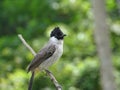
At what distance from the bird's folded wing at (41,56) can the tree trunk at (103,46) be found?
1.01 m

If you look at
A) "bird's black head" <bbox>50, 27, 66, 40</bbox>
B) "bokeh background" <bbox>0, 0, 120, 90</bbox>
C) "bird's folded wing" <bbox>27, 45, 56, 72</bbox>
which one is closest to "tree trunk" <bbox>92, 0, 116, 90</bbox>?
"bird's black head" <bbox>50, 27, 66, 40</bbox>

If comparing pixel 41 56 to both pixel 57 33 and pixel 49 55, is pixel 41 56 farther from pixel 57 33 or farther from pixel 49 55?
pixel 57 33

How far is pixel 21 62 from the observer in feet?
28.3

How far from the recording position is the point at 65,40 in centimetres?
859

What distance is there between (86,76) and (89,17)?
1.22 meters

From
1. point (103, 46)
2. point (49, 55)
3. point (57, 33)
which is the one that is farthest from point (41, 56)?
point (103, 46)

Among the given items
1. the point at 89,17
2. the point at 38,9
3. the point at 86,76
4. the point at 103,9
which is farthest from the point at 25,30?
the point at 103,9

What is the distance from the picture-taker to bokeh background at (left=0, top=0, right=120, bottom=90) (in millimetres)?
7953

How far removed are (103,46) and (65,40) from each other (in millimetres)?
4125

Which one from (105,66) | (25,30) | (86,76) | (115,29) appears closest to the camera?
(105,66)

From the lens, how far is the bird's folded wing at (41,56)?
540 centimetres

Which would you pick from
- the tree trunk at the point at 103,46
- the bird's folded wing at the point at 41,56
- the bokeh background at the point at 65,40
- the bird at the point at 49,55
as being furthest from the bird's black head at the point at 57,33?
the bokeh background at the point at 65,40

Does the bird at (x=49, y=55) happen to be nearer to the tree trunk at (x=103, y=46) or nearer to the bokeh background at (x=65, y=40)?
the tree trunk at (x=103, y=46)

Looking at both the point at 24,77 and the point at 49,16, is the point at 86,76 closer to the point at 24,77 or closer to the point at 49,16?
the point at 24,77
